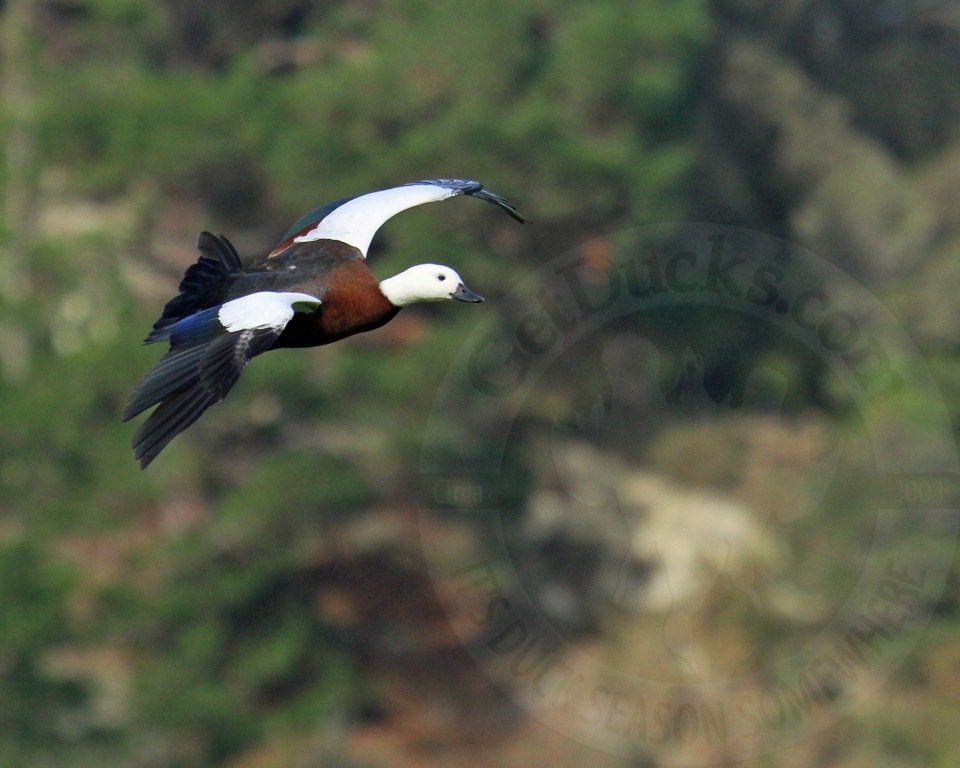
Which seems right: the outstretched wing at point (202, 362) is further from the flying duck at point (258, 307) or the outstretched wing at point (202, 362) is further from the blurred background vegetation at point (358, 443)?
the blurred background vegetation at point (358, 443)

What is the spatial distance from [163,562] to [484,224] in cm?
420

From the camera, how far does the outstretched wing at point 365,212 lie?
6125mm

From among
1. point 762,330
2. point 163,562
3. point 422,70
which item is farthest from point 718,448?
point 163,562

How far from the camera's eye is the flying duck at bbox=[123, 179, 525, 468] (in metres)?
4.95

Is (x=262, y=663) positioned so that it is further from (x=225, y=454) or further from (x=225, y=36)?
(x=225, y=36)

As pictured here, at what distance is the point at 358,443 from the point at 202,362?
1018cm

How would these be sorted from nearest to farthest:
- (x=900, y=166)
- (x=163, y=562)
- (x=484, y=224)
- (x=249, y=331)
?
(x=249, y=331), (x=163, y=562), (x=484, y=224), (x=900, y=166)

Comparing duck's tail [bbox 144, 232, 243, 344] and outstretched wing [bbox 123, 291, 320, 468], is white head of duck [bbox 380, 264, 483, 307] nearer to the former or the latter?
outstretched wing [bbox 123, 291, 320, 468]

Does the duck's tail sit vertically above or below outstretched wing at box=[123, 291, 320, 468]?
Result: above

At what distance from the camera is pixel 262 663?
14625 mm

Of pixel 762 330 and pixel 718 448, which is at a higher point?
pixel 762 330

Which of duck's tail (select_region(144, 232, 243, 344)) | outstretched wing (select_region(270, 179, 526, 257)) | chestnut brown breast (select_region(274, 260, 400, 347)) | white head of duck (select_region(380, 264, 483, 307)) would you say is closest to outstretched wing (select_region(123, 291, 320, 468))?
chestnut brown breast (select_region(274, 260, 400, 347))

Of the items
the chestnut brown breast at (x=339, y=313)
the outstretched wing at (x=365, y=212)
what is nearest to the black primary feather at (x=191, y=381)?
the chestnut brown breast at (x=339, y=313)

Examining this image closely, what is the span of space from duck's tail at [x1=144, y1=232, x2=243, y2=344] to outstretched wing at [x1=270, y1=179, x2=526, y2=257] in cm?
35
